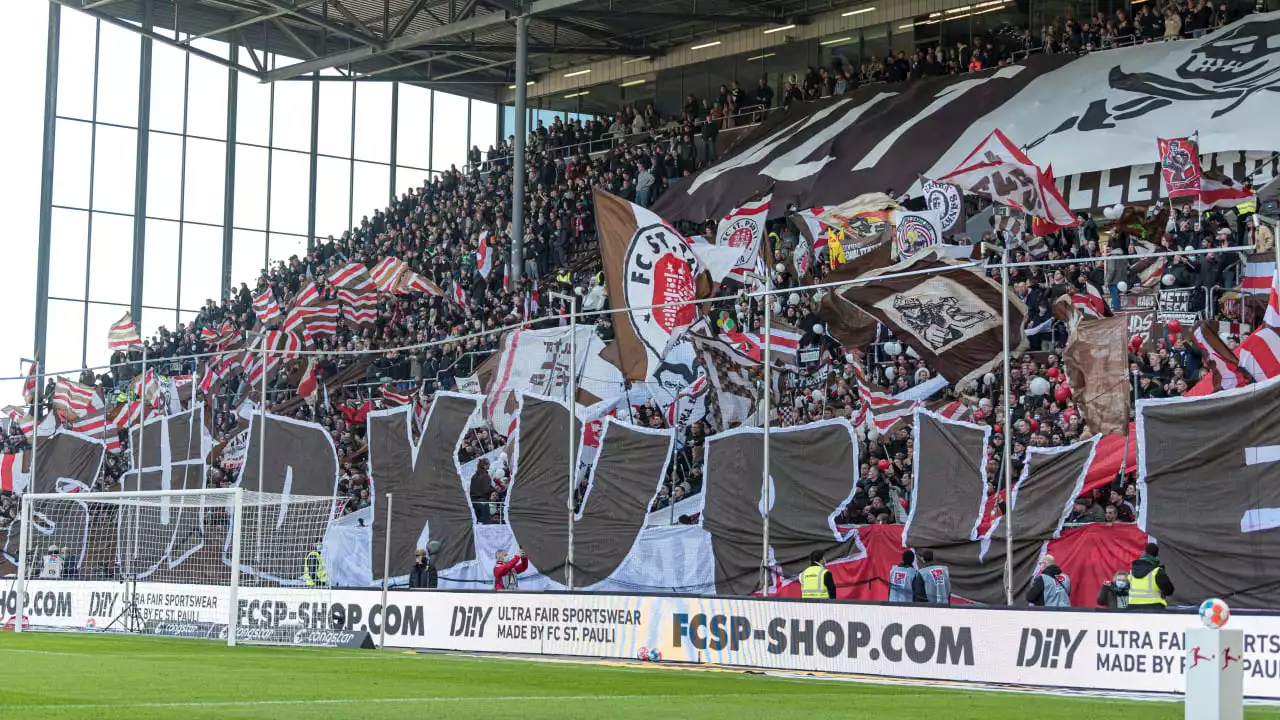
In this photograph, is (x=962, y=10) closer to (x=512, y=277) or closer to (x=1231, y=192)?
(x=512, y=277)

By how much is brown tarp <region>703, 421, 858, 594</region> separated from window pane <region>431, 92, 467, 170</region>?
40198 mm

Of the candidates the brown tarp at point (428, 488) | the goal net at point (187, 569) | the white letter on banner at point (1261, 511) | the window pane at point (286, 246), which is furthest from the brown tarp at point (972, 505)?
the window pane at point (286, 246)

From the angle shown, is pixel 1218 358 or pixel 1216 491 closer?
pixel 1216 491

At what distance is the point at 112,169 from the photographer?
55.7 metres

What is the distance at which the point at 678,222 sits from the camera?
40.2 m

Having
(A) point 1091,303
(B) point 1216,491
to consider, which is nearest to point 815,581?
(B) point 1216,491

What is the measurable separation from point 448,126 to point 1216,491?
155 ft

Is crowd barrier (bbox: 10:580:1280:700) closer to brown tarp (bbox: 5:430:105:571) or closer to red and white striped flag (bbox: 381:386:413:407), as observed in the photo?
red and white striped flag (bbox: 381:386:413:407)

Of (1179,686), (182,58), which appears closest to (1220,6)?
(1179,686)

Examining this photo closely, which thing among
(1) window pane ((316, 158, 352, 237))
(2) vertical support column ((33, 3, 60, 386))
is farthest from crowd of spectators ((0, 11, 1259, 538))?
(2) vertical support column ((33, 3, 60, 386))

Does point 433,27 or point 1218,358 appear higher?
point 433,27

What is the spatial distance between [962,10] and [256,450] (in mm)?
23517

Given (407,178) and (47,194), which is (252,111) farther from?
(47,194)

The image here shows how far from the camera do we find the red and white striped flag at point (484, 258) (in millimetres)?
41844
